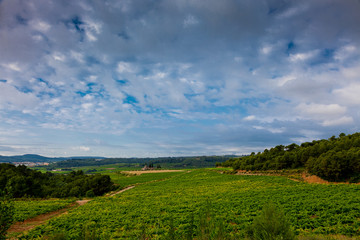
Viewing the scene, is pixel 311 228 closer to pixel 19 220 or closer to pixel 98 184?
pixel 19 220

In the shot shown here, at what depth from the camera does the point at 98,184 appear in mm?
57781

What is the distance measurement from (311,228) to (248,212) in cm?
605

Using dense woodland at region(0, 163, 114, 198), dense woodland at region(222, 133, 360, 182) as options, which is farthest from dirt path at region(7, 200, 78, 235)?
dense woodland at region(222, 133, 360, 182)

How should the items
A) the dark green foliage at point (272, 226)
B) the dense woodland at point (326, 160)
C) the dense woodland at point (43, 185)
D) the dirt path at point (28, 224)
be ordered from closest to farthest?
the dark green foliage at point (272, 226) → the dirt path at point (28, 224) → the dense woodland at point (326, 160) → the dense woodland at point (43, 185)

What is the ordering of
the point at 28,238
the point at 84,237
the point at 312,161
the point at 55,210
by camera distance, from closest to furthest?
the point at 84,237, the point at 28,238, the point at 55,210, the point at 312,161

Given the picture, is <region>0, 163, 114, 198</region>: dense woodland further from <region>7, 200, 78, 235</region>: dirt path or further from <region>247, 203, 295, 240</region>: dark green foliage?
<region>247, 203, 295, 240</region>: dark green foliage

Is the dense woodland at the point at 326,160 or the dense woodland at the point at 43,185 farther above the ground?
the dense woodland at the point at 326,160

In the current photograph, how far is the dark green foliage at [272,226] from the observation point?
240 inches

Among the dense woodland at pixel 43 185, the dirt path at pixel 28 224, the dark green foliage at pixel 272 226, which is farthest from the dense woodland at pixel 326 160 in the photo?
the dense woodland at pixel 43 185

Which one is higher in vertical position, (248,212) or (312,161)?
(312,161)

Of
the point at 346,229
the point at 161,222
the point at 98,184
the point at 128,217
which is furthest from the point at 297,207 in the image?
the point at 98,184

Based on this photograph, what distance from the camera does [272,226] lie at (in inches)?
255

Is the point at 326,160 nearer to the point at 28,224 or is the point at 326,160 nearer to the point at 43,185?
the point at 28,224

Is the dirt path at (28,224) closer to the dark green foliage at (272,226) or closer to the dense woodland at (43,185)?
the dark green foliage at (272,226)
